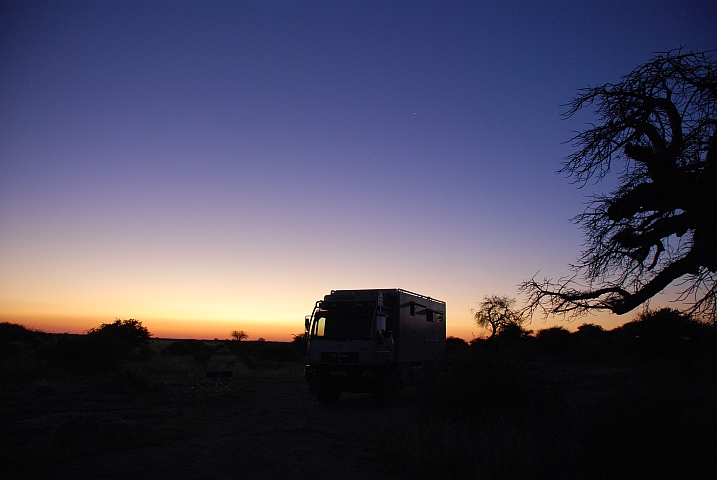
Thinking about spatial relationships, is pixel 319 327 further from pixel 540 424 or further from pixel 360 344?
pixel 540 424

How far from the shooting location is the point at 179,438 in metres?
10.6

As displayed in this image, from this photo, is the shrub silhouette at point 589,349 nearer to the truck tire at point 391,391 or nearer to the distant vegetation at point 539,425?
the truck tire at point 391,391

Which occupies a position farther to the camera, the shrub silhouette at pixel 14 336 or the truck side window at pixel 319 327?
the shrub silhouette at pixel 14 336

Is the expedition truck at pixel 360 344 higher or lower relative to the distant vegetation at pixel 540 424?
higher

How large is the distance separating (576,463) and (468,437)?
5.46 ft

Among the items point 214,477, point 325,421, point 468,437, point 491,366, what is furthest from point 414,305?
point 214,477

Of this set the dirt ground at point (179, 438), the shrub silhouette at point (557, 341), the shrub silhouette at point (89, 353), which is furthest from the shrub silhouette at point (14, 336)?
the shrub silhouette at point (557, 341)

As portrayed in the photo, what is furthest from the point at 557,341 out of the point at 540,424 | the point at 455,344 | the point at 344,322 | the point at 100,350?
the point at 540,424

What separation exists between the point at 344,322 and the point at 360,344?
1.10 meters

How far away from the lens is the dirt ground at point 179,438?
7887mm

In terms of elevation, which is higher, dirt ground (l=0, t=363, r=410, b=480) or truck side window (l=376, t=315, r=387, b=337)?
truck side window (l=376, t=315, r=387, b=337)

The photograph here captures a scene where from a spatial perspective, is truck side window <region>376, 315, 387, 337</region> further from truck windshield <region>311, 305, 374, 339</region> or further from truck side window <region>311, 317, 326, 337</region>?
truck side window <region>311, 317, 326, 337</region>

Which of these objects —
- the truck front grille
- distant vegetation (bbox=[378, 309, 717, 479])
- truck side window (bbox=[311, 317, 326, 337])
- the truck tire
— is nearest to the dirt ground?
the truck tire

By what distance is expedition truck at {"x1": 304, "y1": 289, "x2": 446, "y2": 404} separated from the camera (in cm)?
1611
